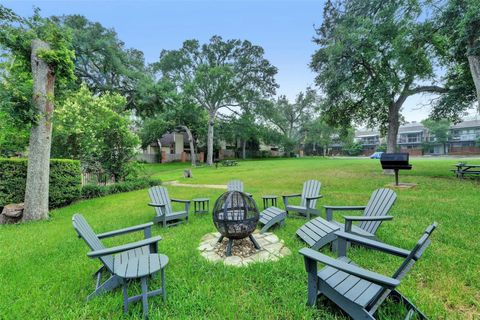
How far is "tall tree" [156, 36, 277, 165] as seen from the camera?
79.6ft

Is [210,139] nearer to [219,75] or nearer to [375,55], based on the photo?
[219,75]

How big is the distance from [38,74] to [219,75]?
18945 mm

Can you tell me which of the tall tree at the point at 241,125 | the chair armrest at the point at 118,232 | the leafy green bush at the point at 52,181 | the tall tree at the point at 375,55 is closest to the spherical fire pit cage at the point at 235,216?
the chair armrest at the point at 118,232

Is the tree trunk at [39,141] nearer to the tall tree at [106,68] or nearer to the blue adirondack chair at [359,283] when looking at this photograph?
the blue adirondack chair at [359,283]

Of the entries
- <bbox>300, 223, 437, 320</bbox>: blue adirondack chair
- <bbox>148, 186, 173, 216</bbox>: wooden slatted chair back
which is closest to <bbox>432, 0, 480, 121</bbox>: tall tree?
<bbox>300, 223, 437, 320</bbox>: blue adirondack chair

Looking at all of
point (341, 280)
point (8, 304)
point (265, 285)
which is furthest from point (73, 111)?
point (341, 280)

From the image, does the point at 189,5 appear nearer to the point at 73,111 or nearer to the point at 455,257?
the point at 73,111

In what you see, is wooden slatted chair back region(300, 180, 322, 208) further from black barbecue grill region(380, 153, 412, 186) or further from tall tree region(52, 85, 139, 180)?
tall tree region(52, 85, 139, 180)

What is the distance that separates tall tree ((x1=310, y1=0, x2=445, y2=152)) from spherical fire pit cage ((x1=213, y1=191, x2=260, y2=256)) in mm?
8777

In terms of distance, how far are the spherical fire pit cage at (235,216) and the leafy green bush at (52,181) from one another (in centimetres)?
662

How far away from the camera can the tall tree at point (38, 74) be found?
561cm

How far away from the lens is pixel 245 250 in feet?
11.4

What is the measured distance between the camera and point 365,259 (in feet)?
10.0

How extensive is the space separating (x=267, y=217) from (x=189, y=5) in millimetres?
9464
